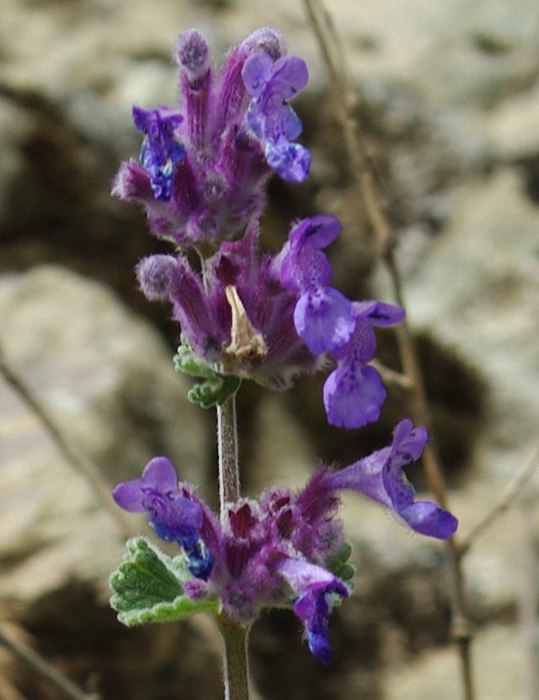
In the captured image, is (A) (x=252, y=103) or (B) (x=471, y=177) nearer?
(A) (x=252, y=103)

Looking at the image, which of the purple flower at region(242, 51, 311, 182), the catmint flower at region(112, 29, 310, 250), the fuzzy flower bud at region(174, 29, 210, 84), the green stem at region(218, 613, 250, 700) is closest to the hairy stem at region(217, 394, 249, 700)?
the green stem at region(218, 613, 250, 700)

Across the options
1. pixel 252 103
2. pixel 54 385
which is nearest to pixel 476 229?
pixel 54 385

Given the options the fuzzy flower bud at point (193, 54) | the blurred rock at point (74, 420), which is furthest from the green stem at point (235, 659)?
the blurred rock at point (74, 420)

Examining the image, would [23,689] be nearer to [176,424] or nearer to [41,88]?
[176,424]

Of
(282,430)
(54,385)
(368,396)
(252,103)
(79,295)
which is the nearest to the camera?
(368,396)

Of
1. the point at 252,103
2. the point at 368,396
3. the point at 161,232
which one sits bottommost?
the point at 368,396

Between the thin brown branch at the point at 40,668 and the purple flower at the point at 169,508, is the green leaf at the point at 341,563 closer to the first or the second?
the purple flower at the point at 169,508

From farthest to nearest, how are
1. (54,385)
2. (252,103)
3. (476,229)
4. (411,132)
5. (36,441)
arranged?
1. (411,132)
2. (476,229)
3. (54,385)
4. (36,441)
5. (252,103)

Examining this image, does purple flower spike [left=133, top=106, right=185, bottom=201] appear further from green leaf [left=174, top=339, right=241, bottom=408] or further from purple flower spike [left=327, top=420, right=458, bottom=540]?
purple flower spike [left=327, top=420, right=458, bottom=540]

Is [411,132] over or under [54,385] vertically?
under
